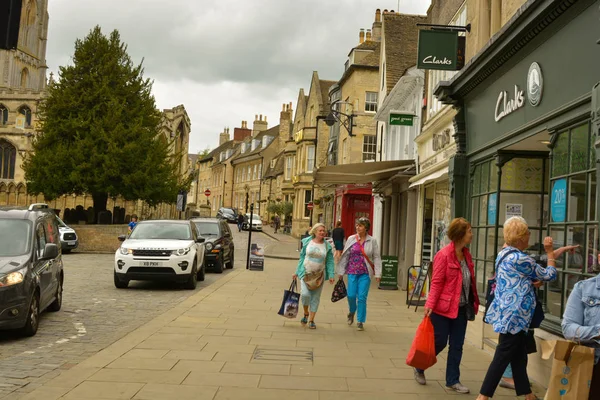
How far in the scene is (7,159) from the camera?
71875mm

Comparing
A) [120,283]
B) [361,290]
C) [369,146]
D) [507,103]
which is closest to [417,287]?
[361,290]

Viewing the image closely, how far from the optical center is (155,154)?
135ft

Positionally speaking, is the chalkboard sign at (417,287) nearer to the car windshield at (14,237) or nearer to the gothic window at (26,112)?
the car windshield at (14,237)

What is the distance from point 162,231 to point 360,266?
8011 mm

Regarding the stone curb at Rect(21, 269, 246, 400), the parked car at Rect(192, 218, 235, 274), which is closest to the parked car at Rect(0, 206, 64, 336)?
the stone curb at Rect(21, 269, 246, 400)

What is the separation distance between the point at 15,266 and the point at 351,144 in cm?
3242

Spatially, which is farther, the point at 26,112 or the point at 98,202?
the point at 26,112

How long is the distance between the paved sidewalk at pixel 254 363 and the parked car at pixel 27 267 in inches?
53.7

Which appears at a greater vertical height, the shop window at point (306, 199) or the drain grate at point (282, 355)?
the shop window at point (306, 199)

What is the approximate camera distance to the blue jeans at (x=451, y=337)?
6.62 metres

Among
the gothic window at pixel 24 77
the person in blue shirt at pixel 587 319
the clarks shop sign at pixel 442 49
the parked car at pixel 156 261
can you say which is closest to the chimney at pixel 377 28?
the parked car at pixel 156 261

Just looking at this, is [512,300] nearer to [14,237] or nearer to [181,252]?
[14,237]

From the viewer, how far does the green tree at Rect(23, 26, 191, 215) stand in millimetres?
39594

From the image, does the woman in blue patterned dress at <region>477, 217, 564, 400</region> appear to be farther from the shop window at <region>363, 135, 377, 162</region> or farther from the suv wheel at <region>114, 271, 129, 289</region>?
the shop window at <region>363, 135, 377, 162</region>
